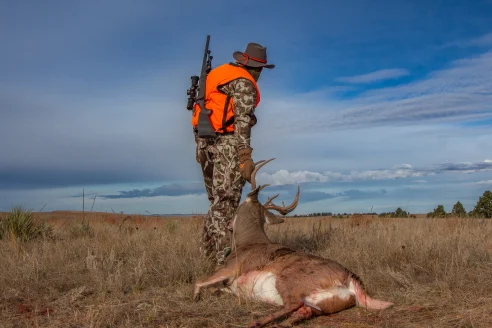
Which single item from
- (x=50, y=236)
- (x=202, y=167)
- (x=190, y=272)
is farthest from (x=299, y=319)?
(x=50, y=236)

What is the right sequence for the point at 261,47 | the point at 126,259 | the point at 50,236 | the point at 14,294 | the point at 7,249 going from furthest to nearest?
1. the point at 50,236
2. the point at 7,249
3. the point at 126,259
4. the point at 261,47
5. the point at 14,294

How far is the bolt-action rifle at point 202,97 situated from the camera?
7.16 m

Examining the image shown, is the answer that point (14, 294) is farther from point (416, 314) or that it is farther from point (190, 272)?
point (416, 314)

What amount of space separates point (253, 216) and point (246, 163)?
705 millimetres

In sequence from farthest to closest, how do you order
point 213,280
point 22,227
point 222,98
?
point 22,227 < point 222,98 < point 213,280

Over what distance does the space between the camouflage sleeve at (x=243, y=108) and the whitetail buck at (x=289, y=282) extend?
4.77 ft

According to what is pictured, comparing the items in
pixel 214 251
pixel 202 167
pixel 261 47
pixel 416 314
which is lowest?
pixel 416 314

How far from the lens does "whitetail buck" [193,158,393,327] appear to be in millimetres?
4855

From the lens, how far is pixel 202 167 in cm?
770

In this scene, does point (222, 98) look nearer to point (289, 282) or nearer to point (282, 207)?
point (282, 207)

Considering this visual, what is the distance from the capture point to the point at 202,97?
24.1 ft

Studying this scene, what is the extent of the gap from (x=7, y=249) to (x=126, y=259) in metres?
2.64

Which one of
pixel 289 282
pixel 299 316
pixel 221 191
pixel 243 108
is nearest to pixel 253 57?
pixel 243 108

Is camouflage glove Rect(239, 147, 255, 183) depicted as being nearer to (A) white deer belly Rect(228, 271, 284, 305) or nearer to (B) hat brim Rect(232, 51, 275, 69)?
(B) hat brim Rect(232, 51, 275, 69)
